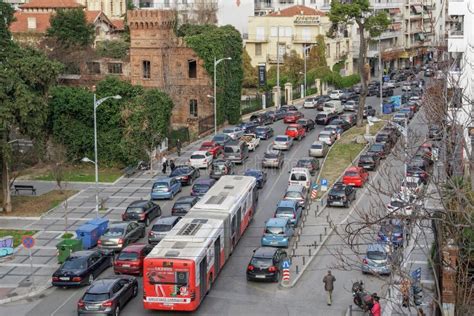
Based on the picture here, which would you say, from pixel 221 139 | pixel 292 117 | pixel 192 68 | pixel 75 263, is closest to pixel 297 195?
pixel 75 263

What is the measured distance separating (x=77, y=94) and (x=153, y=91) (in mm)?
5757

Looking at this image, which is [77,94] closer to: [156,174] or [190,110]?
[156,174]

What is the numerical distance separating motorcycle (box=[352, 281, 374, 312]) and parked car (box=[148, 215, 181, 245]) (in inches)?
456

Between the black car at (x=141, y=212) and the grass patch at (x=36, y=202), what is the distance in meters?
5.46

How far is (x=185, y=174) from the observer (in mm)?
59812

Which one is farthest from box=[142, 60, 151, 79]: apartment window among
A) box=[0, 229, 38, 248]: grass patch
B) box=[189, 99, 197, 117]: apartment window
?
box=[0, 229, 38, 248]: grass patch

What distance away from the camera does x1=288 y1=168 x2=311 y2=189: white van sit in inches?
2237

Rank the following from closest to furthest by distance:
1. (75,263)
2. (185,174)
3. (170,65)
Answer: (75,263) < (185,174) < (170,65)

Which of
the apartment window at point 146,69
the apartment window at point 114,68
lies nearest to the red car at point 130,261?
the apartment window at point 146,69

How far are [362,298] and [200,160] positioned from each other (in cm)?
3065

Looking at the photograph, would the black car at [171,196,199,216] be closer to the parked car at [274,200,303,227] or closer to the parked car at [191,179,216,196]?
the parked car at [191,179,216,196]

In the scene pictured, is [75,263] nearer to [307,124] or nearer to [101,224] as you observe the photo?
[101,224]

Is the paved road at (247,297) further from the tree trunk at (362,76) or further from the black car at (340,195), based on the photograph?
the tree trunk at (362,76)

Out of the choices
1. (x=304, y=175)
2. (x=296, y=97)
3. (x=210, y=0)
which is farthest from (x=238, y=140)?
(x=210, y=0)
